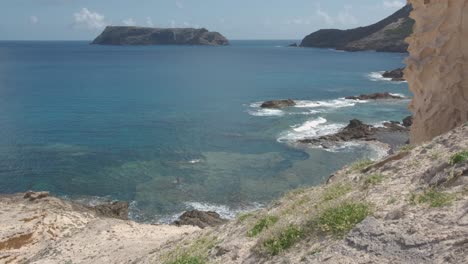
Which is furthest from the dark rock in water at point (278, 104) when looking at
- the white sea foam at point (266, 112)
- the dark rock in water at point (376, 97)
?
the dark rock in water at point (376, 97)

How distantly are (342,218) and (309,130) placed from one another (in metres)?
42.4

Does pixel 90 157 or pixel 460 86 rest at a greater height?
pixel 460 86

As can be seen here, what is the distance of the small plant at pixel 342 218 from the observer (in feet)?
32.0

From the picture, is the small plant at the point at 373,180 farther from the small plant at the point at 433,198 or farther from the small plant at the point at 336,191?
the small plant at the point at 433,198

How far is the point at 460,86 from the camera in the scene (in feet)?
55.6

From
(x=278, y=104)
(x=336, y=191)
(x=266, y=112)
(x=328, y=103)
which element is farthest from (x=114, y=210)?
(x=328, y=103)

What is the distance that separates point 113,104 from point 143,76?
3837 centimetres

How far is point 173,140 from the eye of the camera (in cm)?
4772

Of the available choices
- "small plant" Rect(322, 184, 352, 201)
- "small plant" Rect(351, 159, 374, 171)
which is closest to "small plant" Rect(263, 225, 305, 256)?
"small plant" Rect(322, 184, 352, 201)

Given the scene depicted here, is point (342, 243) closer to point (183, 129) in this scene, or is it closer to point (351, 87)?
point (183, 129)

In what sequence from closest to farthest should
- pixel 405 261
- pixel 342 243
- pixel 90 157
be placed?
pixel 405 261 < pixel 342 243 < pixel 90 157

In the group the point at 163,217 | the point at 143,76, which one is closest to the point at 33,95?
the point at 143,76

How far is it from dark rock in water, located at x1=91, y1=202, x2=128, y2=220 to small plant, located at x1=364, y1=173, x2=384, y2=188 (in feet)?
65.2

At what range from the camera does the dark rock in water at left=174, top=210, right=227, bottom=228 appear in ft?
91.7
